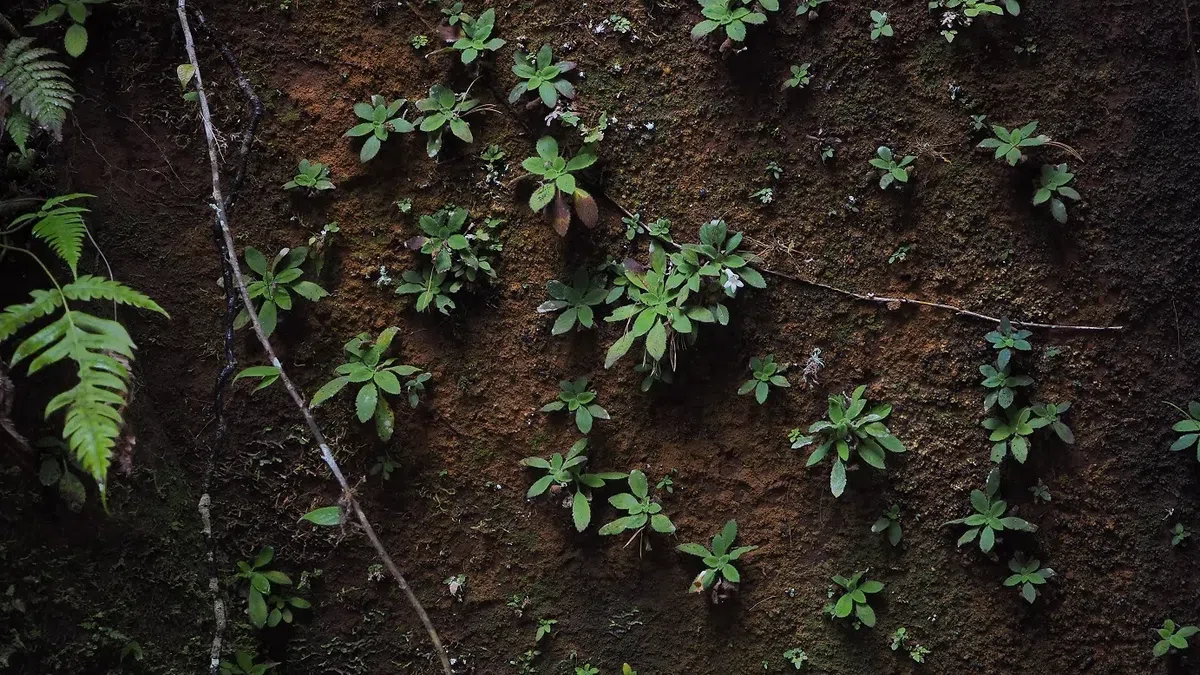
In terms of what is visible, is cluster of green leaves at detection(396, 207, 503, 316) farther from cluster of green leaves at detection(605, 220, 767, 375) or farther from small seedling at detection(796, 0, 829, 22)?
small seedling at detection(796, 0, 829, 22)

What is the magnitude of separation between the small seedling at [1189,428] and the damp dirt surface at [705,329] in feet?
0.21

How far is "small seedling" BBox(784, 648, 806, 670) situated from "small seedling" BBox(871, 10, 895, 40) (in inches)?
85.3

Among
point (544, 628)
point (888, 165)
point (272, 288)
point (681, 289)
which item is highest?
point (888, 165)

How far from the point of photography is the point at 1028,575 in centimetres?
304

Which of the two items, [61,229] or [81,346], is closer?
[81,346]

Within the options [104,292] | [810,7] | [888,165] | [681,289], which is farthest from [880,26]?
[104,292]

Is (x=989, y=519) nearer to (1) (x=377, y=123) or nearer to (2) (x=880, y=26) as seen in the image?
(2) (x=880, y=26)

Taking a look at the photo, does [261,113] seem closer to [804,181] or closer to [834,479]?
[804,181]

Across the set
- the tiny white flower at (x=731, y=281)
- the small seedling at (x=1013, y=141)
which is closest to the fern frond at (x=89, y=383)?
the tiny white flower at (x=731, y=281)

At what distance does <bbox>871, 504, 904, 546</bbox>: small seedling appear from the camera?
3.11 metres

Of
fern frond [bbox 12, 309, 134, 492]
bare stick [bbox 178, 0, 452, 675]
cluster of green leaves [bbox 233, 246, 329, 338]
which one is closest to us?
fern frond [bbox 12, 309, 134, 492]

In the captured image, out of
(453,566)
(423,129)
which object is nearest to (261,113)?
(423,129)

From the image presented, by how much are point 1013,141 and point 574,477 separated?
1.89 metres

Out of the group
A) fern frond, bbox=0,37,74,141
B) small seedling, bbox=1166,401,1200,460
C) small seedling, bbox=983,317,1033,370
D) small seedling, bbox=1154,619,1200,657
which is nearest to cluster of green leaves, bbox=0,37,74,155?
fern frond, bbox=0,37,74,141
